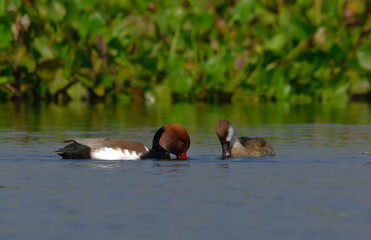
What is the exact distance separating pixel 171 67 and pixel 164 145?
12839 mm

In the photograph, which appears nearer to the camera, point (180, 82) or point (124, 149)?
point (124, 149)

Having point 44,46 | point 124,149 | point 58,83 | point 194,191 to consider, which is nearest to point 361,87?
point 58,83

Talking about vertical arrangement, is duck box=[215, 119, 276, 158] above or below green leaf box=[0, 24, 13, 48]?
below

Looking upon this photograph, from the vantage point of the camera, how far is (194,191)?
8164mm

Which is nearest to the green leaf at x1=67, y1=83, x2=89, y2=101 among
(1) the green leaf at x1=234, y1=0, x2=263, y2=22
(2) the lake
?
(1) the green leaf at x1=234, y1=0, x2=263, y2=22

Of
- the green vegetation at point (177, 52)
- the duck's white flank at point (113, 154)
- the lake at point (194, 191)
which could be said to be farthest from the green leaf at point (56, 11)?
the duck's white flank at point (113, 154)

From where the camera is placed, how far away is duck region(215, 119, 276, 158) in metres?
11.2

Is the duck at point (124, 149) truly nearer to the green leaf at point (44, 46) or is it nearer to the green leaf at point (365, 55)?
the green leaf at point (44, 46)

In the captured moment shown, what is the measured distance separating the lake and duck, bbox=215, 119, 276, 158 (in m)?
0.20

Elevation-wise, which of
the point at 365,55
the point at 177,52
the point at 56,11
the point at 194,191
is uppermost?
the point at 56,11

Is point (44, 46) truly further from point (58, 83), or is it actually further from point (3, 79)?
point (3, 79)

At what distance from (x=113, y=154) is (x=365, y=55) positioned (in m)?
13.9

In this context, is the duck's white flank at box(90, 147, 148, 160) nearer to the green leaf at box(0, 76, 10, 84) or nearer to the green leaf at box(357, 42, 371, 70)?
the green leaf at box(0, 76, 10, 84)

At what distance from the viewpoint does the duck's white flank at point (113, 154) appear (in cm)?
1053
